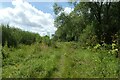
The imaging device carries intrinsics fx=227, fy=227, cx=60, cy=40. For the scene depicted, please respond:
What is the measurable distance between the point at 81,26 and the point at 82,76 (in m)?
20.6

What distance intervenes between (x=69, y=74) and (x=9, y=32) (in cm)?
1450

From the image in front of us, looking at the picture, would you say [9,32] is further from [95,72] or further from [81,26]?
[95,72]

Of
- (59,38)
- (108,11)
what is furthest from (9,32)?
(59,38)

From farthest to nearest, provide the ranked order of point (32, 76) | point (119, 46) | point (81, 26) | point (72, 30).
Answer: point (72, 30) → point (81, 26) → point (119, 46) → point (32, 76)

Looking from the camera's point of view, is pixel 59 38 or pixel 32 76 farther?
pixel 59 38

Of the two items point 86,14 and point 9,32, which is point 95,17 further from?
point 9,32

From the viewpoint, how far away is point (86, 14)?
88.6ft

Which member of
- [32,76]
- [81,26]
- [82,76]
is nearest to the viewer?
[32,76]

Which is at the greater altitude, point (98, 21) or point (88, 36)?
point (98, 21)

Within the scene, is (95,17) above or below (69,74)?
above

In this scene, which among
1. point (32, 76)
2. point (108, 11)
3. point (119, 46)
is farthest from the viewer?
point (108, 11)

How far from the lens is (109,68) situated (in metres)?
10.4

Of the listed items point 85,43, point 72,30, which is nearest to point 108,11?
point 85,43

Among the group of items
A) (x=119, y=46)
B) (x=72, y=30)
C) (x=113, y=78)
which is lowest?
(x=113, y=78)
